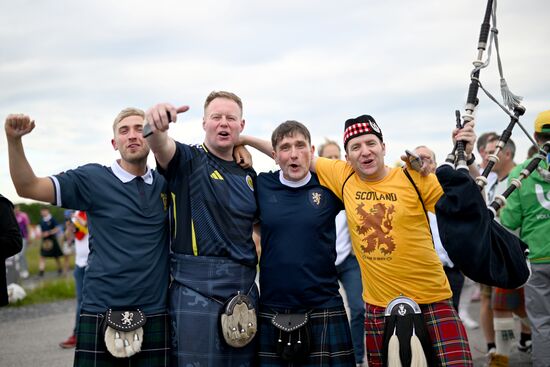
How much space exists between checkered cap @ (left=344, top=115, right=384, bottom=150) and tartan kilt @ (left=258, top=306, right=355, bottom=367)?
1.14 metres

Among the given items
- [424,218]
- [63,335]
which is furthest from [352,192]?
[63,335]

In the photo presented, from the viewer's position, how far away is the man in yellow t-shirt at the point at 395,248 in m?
3.43

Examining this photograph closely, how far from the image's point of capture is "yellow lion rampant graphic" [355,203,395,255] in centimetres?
348

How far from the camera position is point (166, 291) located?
3559mm

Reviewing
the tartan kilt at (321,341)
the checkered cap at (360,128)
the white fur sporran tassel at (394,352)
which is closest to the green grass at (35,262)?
the tartan kilt at (321,341)

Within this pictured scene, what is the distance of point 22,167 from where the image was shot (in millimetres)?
3139

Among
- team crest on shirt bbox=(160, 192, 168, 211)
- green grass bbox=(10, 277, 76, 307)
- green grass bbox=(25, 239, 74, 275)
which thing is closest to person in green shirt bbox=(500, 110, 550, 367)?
team crest on shirt bbox=(160, 192, 168, 211)

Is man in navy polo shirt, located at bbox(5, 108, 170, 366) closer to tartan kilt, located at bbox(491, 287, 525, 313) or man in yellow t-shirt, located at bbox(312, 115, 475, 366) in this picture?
man in yellow t-shirt, located at bbox(312, 115, 475, 366)

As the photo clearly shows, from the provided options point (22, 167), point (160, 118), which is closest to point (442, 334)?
point (160, 118)

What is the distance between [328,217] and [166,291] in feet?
3.76

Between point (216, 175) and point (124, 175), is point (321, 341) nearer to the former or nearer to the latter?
point (216, 175)

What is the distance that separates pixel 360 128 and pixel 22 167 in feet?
6.66

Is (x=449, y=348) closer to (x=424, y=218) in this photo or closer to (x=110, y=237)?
(x=424, y=218)

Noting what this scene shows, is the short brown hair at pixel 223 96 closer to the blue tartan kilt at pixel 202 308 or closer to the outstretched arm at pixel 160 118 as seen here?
the outstretched arm at pixel 160 118
